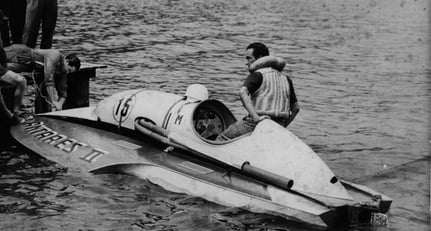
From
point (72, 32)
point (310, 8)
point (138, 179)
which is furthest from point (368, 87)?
point (310, 8)

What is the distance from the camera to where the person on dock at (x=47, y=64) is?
13.7 metres

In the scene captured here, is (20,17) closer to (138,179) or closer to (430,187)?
(138,179)

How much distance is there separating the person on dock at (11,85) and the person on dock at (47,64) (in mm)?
718

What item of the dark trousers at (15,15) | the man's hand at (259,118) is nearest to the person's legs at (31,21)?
the dark trousers at (15,15)

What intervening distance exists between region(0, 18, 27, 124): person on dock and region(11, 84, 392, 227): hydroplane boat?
10.6 inches

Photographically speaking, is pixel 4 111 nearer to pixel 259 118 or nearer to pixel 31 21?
pixel 31 21

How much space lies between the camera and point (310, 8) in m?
40.2

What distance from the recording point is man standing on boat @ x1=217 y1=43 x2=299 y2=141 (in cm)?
1073

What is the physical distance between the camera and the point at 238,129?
426 inches

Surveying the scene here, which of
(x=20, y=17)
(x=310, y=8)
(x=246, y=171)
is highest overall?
(x=310, y=8)

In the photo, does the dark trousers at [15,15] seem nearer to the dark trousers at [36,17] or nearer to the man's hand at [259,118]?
the dark trousers at [36,17]

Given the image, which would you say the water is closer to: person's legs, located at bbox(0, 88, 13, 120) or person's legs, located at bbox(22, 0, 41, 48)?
person's legs, located at bbox(0, 88, 13, 120)

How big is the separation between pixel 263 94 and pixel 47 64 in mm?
4881

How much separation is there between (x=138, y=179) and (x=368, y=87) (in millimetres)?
11000
